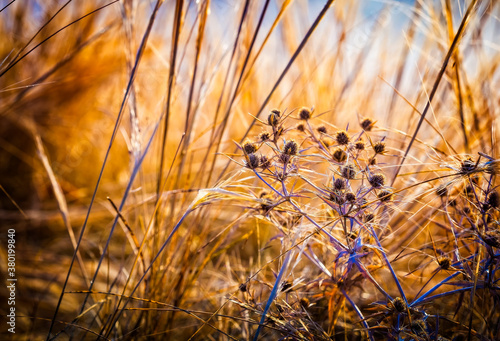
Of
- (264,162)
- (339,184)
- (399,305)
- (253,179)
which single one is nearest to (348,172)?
(339,184)

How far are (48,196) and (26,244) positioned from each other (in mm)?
402

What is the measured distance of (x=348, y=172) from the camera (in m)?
0.49

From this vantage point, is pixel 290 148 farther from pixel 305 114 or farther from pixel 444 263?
pixel 444 263

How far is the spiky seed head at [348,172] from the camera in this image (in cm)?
49

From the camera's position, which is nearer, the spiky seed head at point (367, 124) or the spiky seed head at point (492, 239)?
the spiky seed head at point (492, 239)

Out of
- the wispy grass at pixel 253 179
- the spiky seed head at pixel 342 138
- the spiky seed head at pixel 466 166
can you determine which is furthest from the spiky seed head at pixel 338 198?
the spiky seed head at pixel 466 166

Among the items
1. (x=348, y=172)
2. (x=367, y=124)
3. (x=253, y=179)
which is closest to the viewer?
(x=348, y=172)

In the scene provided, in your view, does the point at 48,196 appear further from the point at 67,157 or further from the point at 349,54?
the point at 349,54

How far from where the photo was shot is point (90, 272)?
109cm

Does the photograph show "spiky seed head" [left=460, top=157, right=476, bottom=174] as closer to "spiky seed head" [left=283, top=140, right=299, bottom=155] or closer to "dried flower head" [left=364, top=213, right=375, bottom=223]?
"dried flower head" [left=364, top=213, right=375, bottom=223]

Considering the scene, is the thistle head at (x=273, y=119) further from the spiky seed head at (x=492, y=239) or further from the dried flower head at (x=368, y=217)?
the spiky seed head at (x=492, y=239)

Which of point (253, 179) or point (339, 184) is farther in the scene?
point (253, 179)

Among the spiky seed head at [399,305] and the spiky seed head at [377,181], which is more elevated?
the spiky seed head at [377,181]

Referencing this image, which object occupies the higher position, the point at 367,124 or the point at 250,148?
the point at 367,124
